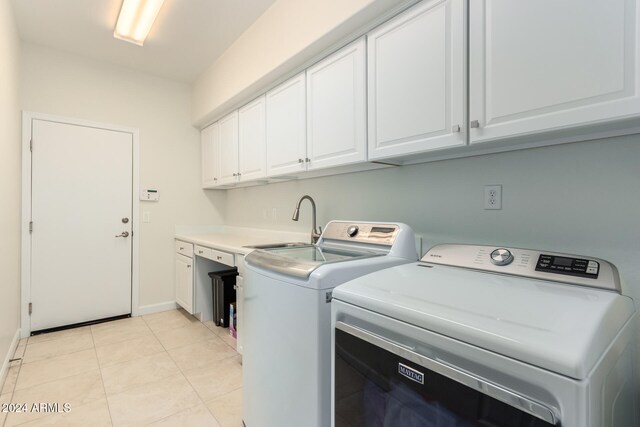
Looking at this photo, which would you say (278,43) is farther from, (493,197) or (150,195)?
(150,195)

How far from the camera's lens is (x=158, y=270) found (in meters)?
3.44

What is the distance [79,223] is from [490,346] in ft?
11.8

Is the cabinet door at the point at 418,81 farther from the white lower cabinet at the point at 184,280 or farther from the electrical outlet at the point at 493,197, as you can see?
the white lower cabinet at the point at 184,280

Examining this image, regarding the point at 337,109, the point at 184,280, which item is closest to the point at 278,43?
the point at 337,109

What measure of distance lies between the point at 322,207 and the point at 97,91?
2.64 meters

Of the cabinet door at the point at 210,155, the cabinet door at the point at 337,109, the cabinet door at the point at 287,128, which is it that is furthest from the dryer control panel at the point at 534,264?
the cabinet door at the point at 210,155

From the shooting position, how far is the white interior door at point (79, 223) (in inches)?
111

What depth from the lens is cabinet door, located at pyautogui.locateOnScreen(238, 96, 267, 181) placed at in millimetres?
A: 2557

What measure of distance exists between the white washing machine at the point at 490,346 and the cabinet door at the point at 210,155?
2.71 meters

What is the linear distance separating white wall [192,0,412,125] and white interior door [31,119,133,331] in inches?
44.8

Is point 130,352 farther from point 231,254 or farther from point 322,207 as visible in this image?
point 322,207

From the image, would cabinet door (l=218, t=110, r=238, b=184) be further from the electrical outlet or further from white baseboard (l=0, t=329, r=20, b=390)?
the electrical outlet

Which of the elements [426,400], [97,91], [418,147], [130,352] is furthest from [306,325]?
[97,91]

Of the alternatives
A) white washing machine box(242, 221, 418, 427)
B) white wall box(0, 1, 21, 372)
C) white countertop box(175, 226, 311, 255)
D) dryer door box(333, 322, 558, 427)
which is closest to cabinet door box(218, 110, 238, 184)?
white countertop box(175, 226, 311, 255)
